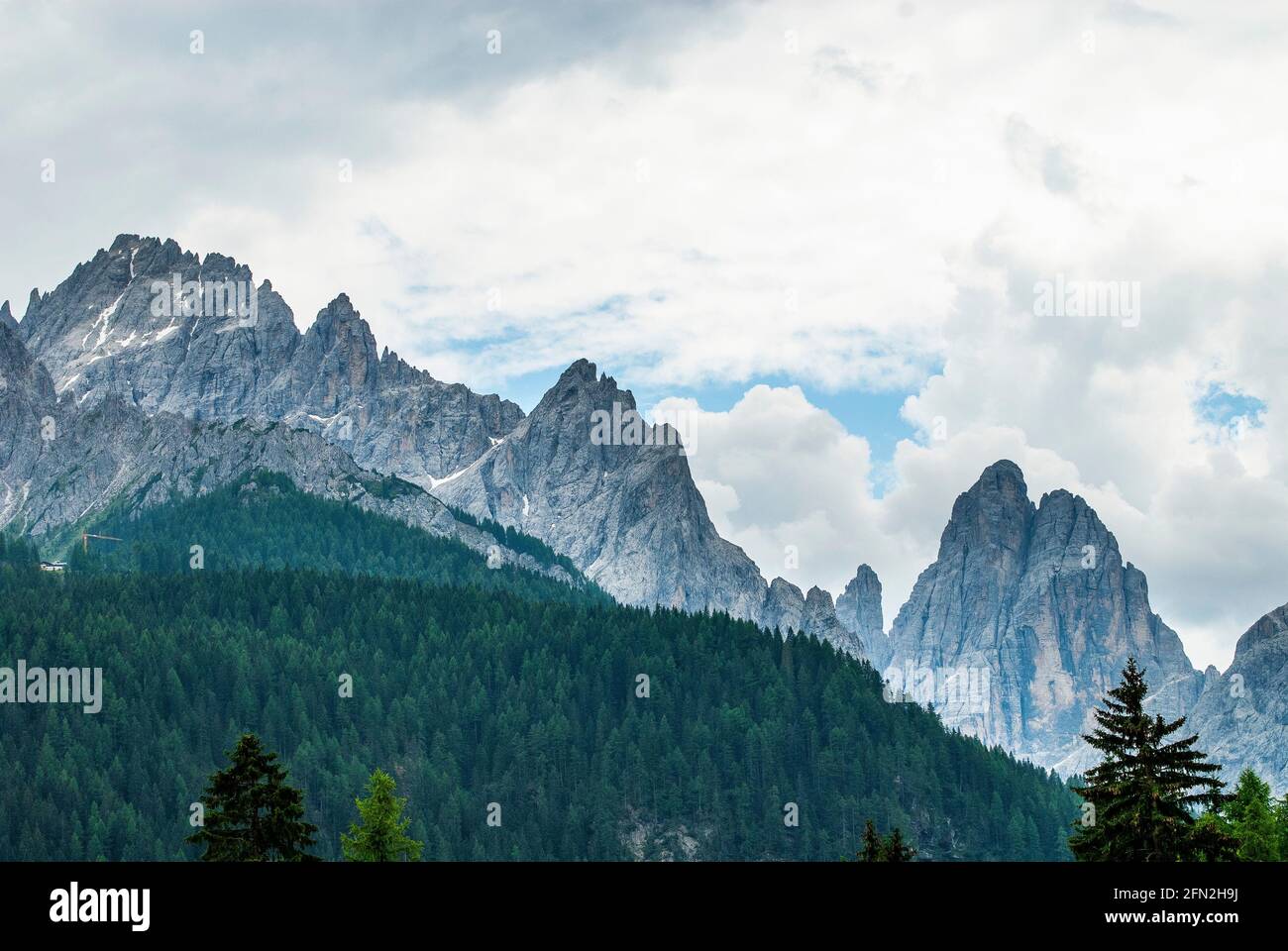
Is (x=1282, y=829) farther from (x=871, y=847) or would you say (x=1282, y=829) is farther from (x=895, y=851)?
(x=871, y=847)

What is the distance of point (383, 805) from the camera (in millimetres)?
79938

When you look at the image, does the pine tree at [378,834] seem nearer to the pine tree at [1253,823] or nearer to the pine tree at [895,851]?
the pine tree at [895,851]

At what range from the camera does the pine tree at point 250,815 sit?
6134cm

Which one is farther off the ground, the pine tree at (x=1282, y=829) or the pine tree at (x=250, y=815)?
the pine tree at (x=250, y=815)

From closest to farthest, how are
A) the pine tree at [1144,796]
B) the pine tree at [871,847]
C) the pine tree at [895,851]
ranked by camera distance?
the pine tree at [1144,796]
the pine tree at [895,851]
the pine tree at [871,847]

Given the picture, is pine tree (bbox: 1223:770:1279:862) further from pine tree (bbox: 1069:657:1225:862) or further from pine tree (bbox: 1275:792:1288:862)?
pine tree (bbox: 1069:657:1225:862)

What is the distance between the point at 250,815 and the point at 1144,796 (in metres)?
32.6

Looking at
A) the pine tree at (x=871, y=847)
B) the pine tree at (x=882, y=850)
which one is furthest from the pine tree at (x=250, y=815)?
the pine tree at (x=871, y=847)

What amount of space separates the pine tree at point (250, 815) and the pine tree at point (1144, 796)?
2895 cm

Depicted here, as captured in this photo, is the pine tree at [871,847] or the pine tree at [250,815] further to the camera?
the pine tree at [871,847]
